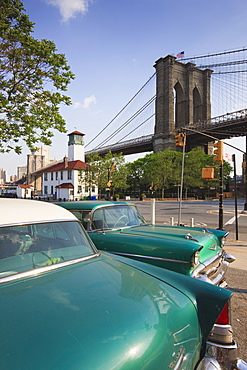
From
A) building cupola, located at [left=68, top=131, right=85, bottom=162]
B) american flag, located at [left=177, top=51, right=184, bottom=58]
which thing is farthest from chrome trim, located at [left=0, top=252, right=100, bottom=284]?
american flag, located at [left=177, top=51, right=184, bottom=58]

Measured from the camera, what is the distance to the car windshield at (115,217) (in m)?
4.45

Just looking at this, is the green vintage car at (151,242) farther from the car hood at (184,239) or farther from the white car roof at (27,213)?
the white car roof at (27,213)

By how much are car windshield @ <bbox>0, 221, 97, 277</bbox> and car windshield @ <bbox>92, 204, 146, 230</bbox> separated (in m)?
1.58

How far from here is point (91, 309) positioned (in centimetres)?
156

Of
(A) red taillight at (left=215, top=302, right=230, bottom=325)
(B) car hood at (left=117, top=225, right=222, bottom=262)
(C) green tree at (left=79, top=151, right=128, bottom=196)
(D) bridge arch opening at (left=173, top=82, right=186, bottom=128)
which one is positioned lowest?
(A) red taillight at (left=215, top=302, right=230, bottom=325)

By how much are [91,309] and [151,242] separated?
7.81ft

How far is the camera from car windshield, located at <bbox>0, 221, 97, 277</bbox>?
213cm

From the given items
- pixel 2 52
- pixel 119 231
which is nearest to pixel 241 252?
pixel 119 231

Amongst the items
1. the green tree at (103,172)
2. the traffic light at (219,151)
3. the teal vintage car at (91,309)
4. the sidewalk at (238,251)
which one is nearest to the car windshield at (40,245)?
the teal vintage car at (91,309)

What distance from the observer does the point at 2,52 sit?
9391mm

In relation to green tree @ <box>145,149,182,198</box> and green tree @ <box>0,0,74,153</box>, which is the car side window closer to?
green tree @ <box>0,0,74,153</box>

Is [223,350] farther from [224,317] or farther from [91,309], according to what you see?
[91,309]

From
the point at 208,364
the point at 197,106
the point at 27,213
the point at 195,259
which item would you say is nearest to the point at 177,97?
the point at 197,106

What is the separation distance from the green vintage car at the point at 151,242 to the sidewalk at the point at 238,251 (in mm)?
1947
